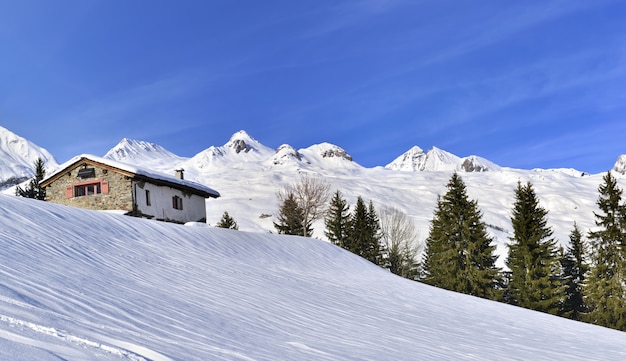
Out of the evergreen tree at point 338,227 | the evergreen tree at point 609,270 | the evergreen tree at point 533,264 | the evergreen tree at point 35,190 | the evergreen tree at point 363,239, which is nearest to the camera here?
the evergreen tree at point 609,270

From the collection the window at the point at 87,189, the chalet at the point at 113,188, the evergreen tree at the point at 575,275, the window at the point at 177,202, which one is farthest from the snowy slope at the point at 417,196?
the window at the point at 87,189

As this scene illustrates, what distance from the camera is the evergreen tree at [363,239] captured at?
42281 mm

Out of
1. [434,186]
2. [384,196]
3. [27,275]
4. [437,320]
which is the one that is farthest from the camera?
[434,186]

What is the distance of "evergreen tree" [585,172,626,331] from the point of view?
2630 centimetres

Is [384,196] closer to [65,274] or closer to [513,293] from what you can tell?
[513,293]

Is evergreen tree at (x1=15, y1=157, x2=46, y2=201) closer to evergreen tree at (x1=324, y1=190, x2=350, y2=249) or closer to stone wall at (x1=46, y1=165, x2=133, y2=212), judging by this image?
stone wall at (x1=46, y1=165, x2=133, y2=212)

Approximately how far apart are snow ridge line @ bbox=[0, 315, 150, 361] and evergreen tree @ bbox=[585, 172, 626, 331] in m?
29.4

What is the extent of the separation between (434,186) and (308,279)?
116m

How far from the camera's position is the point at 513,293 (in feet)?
96.7

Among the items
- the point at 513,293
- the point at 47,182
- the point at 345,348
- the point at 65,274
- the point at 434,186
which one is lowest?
the point at 513,293

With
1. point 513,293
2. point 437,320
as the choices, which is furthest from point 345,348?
point 513,293

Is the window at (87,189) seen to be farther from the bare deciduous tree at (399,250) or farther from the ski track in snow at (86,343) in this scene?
the bare deciduous tree at (399,250)

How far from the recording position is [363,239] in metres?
42.7

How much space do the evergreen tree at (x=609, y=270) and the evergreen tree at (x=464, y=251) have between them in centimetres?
549
